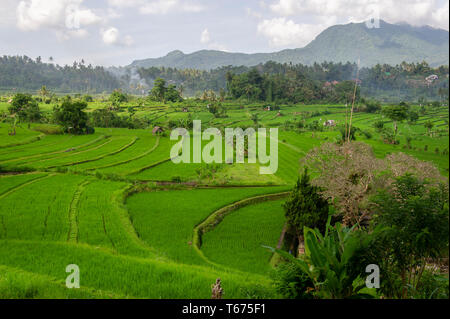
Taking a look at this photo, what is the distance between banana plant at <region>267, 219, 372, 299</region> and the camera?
3.10 meters

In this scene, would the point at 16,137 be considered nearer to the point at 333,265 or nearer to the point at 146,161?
the point at 146,161

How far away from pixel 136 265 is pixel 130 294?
2.86 ft

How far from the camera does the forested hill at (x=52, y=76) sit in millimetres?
8367

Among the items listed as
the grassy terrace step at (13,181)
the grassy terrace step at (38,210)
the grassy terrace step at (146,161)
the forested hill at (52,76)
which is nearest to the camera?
the grassy terrace step at (38,210)

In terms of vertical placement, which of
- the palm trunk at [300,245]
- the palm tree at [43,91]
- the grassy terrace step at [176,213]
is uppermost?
the palm tree at [43,91]

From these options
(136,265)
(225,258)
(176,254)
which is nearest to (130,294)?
(136,265)

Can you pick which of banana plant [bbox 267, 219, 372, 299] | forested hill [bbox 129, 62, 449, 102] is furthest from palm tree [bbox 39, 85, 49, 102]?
banana plant [bbox 267, 219, 372, 299]

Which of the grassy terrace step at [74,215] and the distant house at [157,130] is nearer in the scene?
the grassy terrace step at [74,215]

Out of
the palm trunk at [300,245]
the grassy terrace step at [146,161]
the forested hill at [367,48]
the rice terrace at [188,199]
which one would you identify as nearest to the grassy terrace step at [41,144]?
the rice terrace at [188,199]

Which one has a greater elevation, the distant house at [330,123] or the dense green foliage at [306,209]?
the distant house at [330,123]

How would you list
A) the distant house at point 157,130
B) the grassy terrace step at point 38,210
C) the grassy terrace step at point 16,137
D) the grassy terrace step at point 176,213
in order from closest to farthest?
the grassy terrace step at point 38,210, the grassy terrace step at point 176,213, the grassy terrace step at point 16,137, the distant house at point 157,130

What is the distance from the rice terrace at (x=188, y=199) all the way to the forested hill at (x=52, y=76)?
44 mm

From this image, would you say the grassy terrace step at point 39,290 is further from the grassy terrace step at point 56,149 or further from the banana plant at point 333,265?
the grassy terrace step at point 56,149

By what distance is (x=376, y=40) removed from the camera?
7.92m
